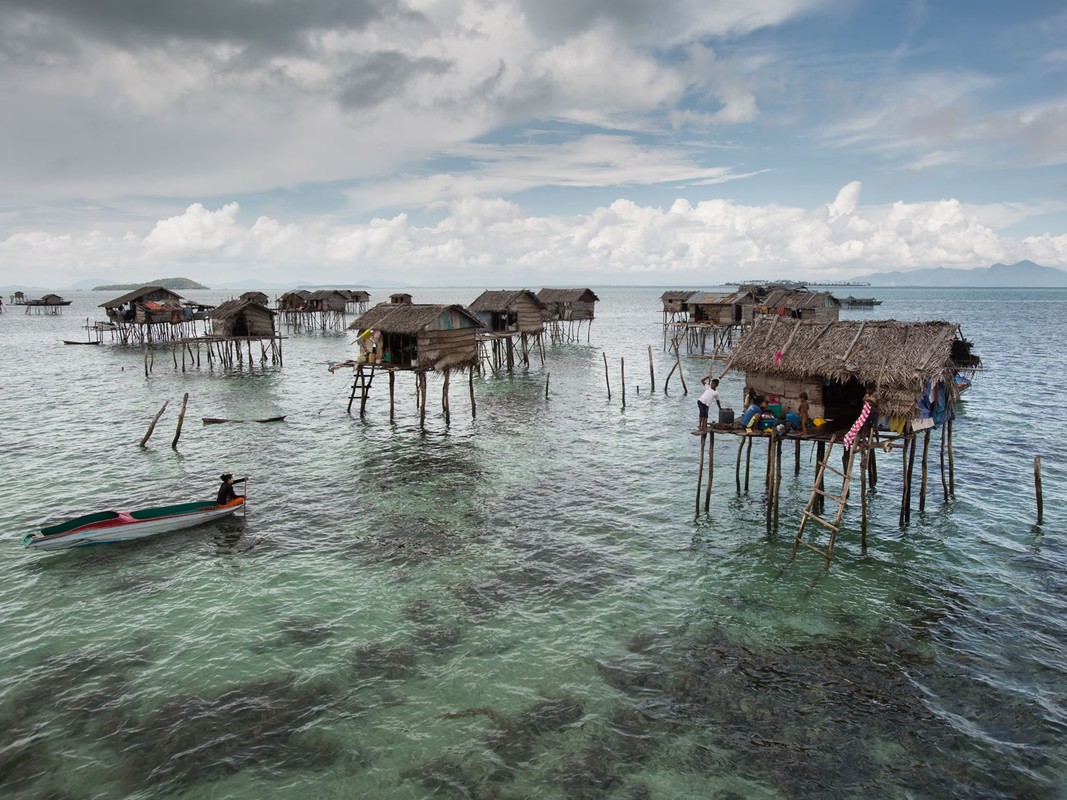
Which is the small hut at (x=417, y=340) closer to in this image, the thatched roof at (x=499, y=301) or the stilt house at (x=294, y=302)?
the thatched roof at (x=499, y=301)

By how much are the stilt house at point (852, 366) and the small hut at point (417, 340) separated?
15.5 meters

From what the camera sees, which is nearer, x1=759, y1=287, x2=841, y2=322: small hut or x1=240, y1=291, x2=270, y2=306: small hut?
x1=759, y1=287, x2=841, y2=322: small hut

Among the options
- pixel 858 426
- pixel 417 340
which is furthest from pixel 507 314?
pixel 858 426

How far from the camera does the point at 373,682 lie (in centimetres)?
1241

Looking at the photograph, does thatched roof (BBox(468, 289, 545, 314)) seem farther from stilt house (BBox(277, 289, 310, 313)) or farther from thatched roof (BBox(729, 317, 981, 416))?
stilt house (BBox(277, 289, 310, 313))

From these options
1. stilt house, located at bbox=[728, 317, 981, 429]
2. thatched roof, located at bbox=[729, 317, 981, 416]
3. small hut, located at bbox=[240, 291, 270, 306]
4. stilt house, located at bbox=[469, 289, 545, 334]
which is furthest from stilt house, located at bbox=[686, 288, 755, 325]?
small hut, located at bbox=[240, 291, 270, 306]

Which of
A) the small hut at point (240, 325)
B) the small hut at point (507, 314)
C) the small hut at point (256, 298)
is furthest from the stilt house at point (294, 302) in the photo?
the small hut at point (507, 314)

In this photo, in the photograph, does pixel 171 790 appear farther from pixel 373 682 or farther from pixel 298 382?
pixel 298 382

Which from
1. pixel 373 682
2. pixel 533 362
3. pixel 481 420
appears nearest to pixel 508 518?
pixel 373 682

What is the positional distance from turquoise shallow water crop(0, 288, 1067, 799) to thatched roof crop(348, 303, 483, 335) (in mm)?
7660

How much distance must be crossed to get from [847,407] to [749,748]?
40.5 feet

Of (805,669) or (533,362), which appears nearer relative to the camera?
(805,669)

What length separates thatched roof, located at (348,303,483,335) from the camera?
31.3m

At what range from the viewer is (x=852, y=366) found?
57.1ft
